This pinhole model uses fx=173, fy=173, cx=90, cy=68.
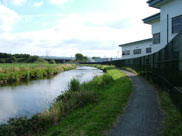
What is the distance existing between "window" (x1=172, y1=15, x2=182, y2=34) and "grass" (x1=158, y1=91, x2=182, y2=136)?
11704mm

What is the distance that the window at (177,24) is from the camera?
1678 centimetres

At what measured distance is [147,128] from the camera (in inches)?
195

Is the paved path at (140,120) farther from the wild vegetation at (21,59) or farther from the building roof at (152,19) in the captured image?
the wild vegetation at (21,59)

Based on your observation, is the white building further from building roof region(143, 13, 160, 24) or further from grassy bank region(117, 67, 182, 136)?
grassy bank region(117, 67, 182, 136)

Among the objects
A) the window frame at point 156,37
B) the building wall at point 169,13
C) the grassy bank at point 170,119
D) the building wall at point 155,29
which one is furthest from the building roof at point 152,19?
the grassy bank at point 170,119

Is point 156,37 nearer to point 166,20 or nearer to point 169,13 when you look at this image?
point 166,20

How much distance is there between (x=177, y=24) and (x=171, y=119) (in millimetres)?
14228

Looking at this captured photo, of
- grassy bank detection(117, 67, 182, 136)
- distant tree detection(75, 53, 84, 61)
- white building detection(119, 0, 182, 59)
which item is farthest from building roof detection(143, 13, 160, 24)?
distant tree detection(75, 53, 84, 61)

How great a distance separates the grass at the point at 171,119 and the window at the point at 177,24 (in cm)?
1170

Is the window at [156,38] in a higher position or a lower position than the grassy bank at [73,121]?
higher

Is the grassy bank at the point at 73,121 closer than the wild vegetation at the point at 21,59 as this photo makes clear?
Yes

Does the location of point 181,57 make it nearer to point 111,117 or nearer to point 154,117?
point 154,117

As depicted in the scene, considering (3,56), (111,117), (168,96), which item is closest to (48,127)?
A: (111,117)

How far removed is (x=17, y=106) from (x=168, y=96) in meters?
8.70
